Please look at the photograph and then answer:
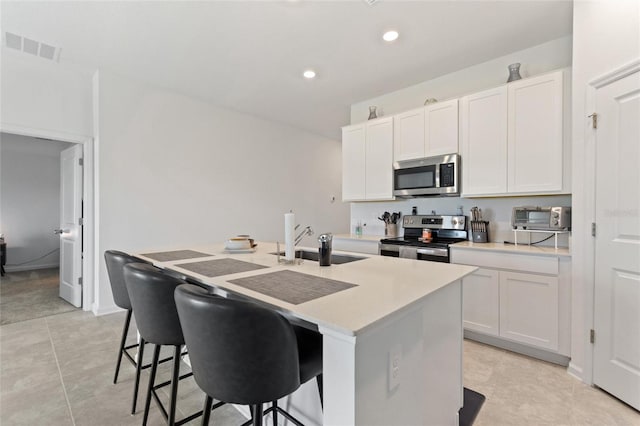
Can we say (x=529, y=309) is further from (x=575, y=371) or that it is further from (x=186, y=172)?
(x=186, y=172)

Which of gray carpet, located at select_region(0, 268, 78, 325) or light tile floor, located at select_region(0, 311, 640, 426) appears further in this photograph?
gray carpet, located at select_region(0, 268, 78, 325)

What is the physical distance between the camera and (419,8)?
235 cm

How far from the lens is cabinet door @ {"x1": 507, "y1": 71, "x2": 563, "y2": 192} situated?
249 centimetres

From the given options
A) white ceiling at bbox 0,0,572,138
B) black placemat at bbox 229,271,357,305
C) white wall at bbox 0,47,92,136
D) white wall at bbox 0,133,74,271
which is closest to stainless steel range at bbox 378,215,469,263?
white ceiling at bbox 0,0,572,138

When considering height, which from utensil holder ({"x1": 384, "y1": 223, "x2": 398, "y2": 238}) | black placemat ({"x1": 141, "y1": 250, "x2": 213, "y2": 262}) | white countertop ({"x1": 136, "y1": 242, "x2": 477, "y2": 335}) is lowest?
black placemat ({"x1": 141, "y1": 250, "x2": 213, "y2": 262})

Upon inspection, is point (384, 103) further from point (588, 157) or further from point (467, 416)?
point (467, 416)

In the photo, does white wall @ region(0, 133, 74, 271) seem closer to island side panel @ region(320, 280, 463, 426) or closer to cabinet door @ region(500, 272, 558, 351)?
island side panel @ region(320, 280, 463, 426)

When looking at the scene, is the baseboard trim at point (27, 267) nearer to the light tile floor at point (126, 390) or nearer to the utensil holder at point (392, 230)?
the light tile floor at point (126, 390)

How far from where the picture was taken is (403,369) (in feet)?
3.59

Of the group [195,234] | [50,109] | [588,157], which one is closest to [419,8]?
[588,157]

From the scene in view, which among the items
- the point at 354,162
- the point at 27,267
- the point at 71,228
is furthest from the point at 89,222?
the point at 27,267

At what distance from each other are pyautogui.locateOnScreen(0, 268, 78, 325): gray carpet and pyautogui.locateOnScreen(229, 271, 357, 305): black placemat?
12.1 ft

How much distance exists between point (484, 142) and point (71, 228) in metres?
5.05

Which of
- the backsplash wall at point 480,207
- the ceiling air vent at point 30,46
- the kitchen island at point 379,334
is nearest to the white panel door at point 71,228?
the ceiling air vent at point 30,46
